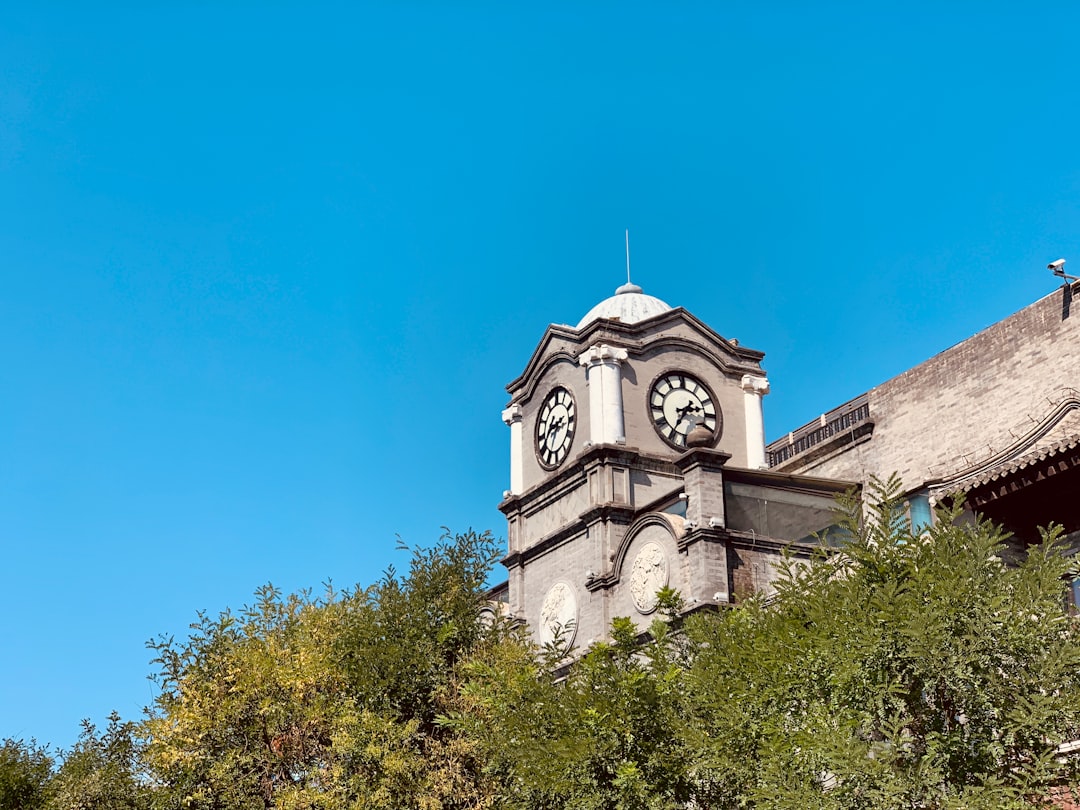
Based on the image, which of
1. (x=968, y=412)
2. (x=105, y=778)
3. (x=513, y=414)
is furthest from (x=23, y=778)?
(x=968, y=412)

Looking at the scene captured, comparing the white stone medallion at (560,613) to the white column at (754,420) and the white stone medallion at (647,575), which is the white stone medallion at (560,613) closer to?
the white stone medallion at (647,575)

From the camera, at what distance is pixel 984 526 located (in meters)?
21.0

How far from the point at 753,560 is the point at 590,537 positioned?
18.6 feet

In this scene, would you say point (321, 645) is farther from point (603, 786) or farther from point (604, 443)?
point (604, 443)

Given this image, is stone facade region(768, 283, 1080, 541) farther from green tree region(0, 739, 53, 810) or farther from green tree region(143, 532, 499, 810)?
green tree region(0, 739, 53, 810)

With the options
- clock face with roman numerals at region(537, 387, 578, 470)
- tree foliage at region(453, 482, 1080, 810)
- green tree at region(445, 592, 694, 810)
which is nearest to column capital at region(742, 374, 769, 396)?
clock face with roman numerals at region(537, 387, 578, 470)

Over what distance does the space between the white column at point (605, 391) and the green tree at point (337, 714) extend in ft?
33.9

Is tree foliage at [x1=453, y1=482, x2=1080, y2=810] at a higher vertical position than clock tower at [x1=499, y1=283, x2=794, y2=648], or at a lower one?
lower

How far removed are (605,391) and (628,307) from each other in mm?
4826

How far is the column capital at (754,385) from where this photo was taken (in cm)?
4490

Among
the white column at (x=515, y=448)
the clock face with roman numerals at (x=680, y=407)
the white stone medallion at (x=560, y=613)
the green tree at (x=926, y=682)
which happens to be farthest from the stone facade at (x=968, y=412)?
the white stone medallion at (x=560, y=613)

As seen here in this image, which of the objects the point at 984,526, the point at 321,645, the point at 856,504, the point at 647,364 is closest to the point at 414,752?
the point at 321,645

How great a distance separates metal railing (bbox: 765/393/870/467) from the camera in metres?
43.2

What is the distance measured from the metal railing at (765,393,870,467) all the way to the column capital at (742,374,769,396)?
1960 mm
